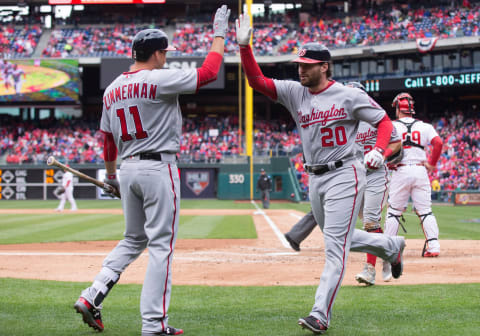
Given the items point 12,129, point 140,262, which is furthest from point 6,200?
point 140,262

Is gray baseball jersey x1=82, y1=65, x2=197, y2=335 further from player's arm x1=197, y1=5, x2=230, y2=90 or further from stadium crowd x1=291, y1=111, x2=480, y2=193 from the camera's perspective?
stadium crowd x1=291, y1=111, x2=480, y2=193

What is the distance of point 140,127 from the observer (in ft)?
13.6

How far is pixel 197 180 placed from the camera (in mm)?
36000

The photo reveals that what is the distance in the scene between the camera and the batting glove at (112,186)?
185 inches

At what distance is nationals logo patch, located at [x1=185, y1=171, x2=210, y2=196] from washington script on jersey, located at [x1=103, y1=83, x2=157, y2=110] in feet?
104

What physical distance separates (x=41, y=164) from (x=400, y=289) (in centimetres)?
3299

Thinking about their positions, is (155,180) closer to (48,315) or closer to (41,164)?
(48,315)

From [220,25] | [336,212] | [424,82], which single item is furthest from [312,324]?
[424,82]

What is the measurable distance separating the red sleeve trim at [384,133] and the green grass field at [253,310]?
53.9 inches

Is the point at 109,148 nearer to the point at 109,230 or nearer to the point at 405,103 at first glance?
the point at 405,103

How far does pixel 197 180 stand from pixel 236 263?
27.8m

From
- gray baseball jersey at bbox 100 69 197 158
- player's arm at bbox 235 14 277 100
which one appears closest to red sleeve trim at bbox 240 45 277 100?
player's arm at bbox 235 14 277 100

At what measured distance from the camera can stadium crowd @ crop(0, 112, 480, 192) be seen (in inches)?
1232

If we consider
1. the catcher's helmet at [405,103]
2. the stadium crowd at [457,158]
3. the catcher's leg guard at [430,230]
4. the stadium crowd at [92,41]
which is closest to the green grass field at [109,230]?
the catcher's leg guard at [430,230]
